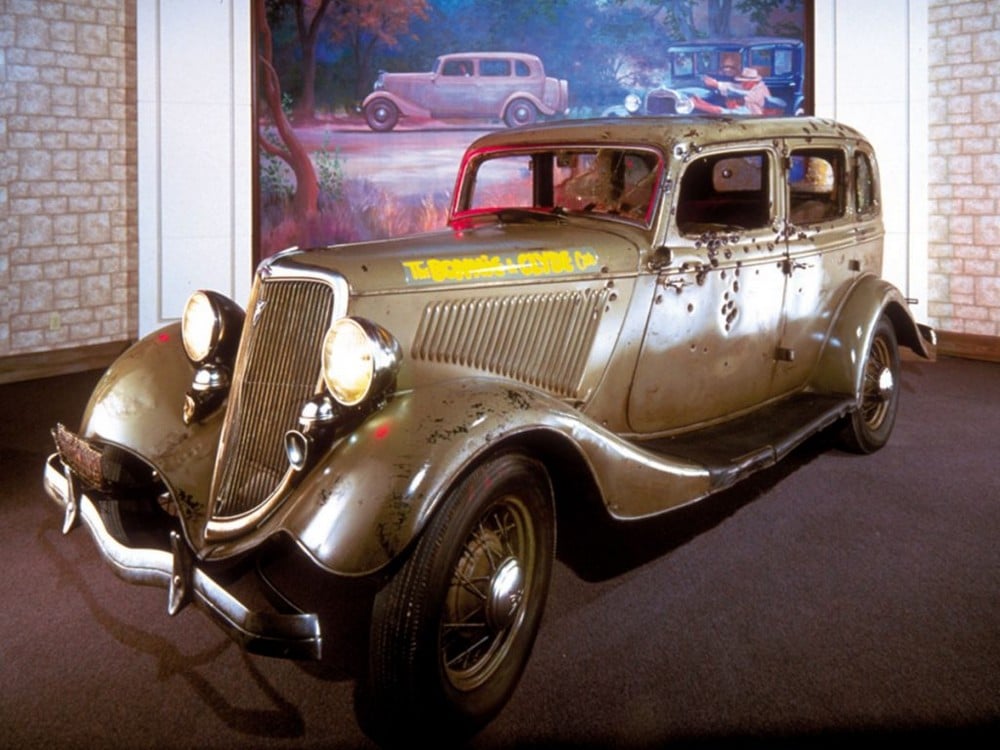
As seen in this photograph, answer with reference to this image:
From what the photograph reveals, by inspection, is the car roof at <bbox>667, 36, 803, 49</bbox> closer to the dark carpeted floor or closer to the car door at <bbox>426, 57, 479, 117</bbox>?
the car door at <bbox>426, 57, 479, 117</bbox>

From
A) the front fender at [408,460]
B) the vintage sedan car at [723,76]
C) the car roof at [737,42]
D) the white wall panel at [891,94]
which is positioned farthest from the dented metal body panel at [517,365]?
the car roof at [737,42]

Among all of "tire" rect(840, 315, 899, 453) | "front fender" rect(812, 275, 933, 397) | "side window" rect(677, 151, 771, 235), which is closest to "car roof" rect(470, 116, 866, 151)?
"side window" rect(677, 151, 771, 235)

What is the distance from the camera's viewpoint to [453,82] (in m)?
8.83

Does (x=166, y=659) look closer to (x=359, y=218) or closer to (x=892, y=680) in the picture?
(x=892, y=680)

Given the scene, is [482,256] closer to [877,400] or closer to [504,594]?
[504,594]

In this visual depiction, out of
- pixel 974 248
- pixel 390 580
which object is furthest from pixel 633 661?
pixel 974 248

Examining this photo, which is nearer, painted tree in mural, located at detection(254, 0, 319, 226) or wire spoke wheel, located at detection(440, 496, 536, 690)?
wire spoke wheel, located at detection(440, 496, 536, 690)

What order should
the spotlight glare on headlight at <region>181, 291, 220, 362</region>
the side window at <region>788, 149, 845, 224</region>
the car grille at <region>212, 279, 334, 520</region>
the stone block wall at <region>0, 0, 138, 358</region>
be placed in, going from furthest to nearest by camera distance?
the stone block wall at <region>0, 0, 138, 358</region>
the side window at <region>788, 149, 845, 224</region>
the spotlight glare on headlight at <region>181, 291, 220, 362</region>
the car grille at <region>212, 279, 334, 520</region>

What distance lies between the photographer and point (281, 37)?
8383mm

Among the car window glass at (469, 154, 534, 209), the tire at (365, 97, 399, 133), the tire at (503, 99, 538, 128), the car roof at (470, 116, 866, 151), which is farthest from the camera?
the tire at (503, 99, 538, 128)

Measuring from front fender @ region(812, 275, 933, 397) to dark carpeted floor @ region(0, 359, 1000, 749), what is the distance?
558 millimetres

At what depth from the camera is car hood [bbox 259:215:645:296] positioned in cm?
275

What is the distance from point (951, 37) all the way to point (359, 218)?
5624 millimetres

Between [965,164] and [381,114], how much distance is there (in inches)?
212
